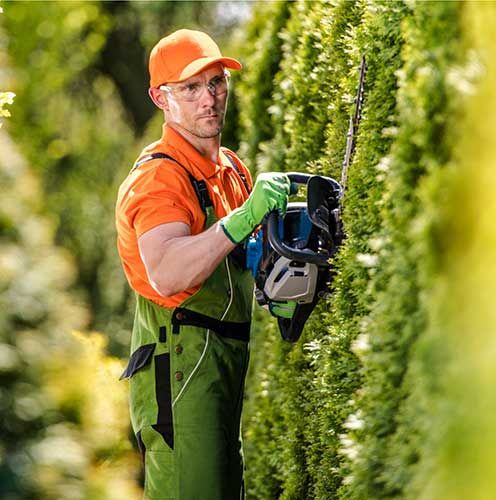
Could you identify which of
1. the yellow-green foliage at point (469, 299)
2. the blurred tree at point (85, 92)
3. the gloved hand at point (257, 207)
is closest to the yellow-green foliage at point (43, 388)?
the gloved hand at point (257, 207)

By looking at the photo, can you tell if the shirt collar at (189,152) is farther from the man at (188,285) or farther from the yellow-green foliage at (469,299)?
the yellow-green foliage at (469,299)

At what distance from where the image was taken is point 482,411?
2.35 meters

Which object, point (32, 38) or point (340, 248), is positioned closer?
point (340, 248)

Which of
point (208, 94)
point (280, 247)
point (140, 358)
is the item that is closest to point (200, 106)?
point (208, 94)

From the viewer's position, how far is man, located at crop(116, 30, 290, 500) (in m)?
3.95

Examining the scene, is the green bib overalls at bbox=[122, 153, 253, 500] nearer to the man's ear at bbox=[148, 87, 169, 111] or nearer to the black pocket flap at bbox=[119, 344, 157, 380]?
the black pocket flap at bbox=[119, 344, 157, 380]

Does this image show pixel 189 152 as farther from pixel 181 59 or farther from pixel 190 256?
pixel 190 256

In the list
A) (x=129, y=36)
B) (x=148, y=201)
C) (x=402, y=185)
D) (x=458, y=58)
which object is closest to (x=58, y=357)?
(x=148, y=201)

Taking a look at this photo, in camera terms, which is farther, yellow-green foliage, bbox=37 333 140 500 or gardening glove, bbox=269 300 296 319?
gardening glove, bbox=269 300 296 319

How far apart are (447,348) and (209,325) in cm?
181

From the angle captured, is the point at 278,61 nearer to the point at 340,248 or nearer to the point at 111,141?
the point at 340,248

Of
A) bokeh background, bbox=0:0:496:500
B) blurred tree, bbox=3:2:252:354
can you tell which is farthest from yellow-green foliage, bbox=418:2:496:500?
blurred tree, bbox=3:2:252:354

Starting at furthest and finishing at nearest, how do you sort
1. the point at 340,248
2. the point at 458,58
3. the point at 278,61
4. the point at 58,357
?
the point at 278,61 → the point at 340,248 → the point at 58,357 → the point at 458,58

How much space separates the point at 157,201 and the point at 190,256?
10.0 inches
